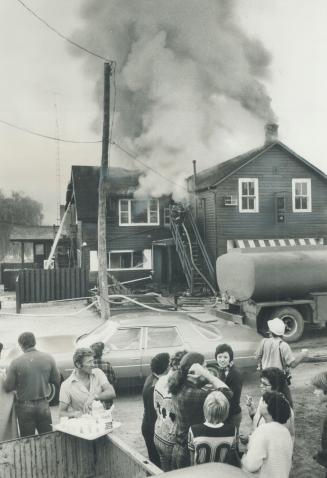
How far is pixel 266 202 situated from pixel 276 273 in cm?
1121

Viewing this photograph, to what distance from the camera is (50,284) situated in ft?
58.7

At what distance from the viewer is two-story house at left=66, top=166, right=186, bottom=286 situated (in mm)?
21391

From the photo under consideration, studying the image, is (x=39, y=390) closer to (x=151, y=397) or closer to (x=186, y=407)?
(x=151, y=397)

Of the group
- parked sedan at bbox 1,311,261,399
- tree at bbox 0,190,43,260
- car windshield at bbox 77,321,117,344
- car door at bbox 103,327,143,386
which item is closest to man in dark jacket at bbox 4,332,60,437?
parked sedan at bbox 1,311,261,399

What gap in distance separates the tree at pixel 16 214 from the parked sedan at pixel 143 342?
474 inches

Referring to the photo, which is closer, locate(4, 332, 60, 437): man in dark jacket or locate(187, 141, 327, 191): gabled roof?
locate(4, 332, 60, 437): man in dark jacket

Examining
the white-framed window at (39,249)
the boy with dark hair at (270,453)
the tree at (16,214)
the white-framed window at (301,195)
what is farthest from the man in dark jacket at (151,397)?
the white-framed window at (39,249)

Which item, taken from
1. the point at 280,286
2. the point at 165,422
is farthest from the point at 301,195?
the point at 165,422

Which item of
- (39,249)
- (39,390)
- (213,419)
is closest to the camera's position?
(213,419)

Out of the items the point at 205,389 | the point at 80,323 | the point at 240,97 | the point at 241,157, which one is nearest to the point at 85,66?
the point at 80,323

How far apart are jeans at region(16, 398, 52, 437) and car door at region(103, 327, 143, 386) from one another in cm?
229

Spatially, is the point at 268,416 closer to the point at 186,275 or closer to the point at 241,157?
the point at 186,275

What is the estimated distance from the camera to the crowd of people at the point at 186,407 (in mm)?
3451

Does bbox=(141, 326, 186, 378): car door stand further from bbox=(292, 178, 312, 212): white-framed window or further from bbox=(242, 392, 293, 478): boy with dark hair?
bbox=(292, 178, 312, 212): white-framed window
